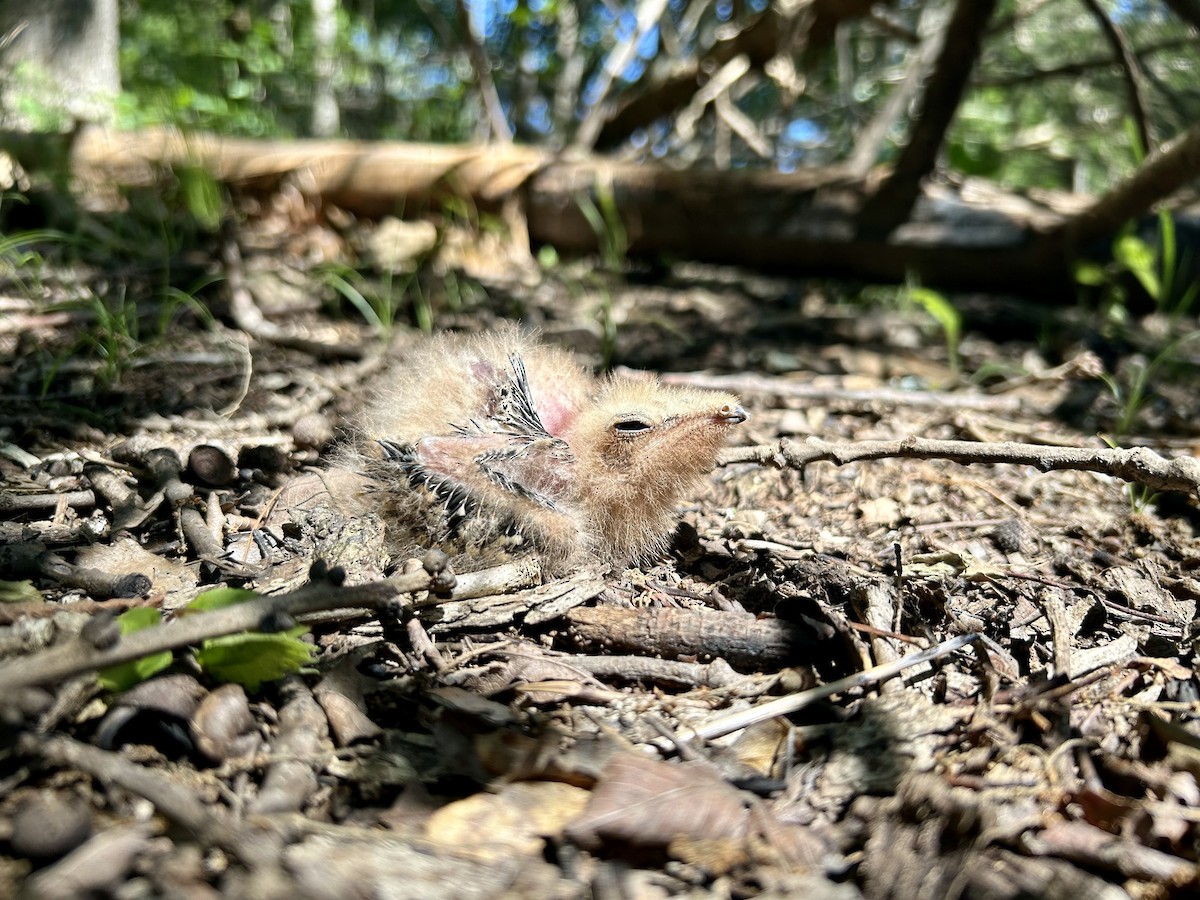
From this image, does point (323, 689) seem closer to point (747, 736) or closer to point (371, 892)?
point (371, 892)

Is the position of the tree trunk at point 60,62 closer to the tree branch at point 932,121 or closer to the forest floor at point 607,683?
the forest floor at point 607,683

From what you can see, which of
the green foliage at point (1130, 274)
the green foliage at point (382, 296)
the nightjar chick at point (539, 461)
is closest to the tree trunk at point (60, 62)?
the green foliage at point (382, 296)

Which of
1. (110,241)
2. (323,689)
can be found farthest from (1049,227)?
(110,241)

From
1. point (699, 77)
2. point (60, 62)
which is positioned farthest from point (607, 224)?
point (60, 62)

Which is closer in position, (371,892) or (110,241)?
(371,892)

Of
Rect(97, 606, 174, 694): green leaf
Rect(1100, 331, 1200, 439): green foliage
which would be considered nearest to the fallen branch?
Rect(1100, 331, 1200, 439): green foliage

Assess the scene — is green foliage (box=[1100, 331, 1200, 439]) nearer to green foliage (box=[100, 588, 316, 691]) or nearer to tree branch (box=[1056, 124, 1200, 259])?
tree branch (box=[1056, 124, 1200, 259])
